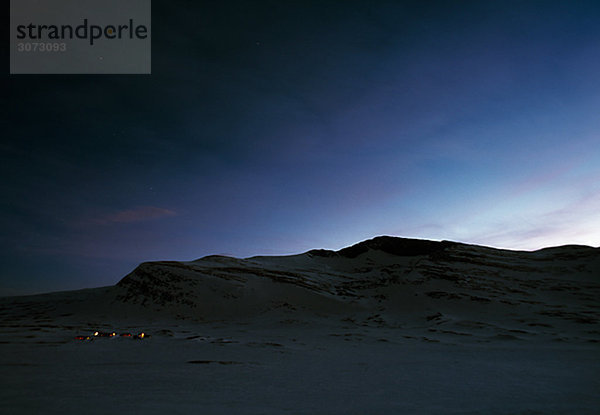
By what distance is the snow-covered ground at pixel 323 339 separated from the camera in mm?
8797

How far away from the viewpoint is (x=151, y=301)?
1791 inches

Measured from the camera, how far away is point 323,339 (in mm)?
25906

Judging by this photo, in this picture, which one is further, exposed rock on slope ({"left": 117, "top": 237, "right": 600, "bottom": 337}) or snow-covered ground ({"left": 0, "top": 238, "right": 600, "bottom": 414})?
exposed rock on slope ({"left": 117, "top": 237, "right": 600, "bottom": 337})

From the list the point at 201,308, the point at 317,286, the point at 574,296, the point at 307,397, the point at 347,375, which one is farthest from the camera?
the point at 317,286

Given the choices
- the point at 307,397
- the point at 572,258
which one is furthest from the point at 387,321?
the point at 572,258

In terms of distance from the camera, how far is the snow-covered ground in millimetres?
8797

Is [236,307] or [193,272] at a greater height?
[193,272]

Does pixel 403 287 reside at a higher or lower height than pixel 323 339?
higher

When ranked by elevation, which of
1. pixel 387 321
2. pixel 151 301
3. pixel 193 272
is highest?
pixel 193 272

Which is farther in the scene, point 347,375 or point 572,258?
point 572,258

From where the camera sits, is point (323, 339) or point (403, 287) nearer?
point (323, 339)

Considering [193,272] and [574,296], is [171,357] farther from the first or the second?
[574,296]

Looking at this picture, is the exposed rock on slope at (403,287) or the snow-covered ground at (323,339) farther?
the exposed rock on slope at (403,287)

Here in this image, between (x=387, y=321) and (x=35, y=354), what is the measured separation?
3386 cm
